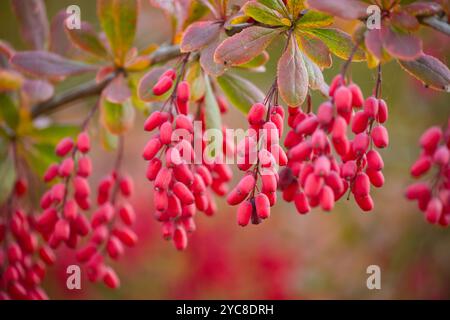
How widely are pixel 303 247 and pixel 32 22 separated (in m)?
1.71

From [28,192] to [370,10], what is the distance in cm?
110

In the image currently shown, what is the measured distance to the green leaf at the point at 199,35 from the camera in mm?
1055

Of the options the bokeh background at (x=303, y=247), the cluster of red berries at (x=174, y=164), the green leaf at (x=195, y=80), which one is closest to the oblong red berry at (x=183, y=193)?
the cluster of red berries at (x=174, y=164)

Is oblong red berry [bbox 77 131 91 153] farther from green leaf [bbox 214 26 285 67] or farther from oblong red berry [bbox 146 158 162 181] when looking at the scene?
green leaf [bbox 214 26 285 67]

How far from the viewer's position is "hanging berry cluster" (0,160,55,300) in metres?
1.40

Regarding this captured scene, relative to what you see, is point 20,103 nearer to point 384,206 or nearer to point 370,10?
point 370,10

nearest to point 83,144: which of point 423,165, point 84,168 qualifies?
point 84,168

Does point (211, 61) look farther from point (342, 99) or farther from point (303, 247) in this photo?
point (303, 247)

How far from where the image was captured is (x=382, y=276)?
2.48m

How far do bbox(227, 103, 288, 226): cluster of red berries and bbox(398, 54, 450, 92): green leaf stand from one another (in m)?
Result: 0.24

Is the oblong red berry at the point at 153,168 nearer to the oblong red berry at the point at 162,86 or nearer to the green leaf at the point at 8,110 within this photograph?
the oblong red berry at the point at 162,86

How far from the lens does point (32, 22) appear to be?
153cm

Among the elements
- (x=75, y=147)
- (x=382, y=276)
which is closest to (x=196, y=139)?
(x=75, y=147)
